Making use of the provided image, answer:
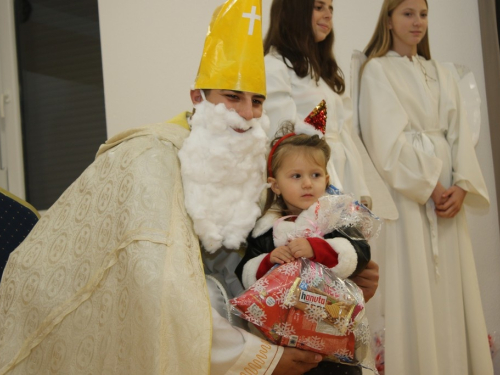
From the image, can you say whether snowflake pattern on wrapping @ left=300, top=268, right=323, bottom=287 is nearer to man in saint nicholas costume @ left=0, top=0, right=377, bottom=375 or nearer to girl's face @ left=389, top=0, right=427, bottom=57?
man in saint nicholas costume @ left=0, top=0, right=377, bottom=375

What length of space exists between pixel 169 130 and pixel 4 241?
0.87 m

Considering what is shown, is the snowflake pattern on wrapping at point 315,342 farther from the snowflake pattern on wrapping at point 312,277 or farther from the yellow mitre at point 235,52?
the yellow mitre at point 235,52

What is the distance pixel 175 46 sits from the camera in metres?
4.18

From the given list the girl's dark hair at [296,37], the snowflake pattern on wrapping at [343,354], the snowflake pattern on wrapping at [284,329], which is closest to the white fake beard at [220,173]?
the snowflake pattern on wrapping at [284,329]

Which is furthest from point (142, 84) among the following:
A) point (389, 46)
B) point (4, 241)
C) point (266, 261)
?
point (266, 261)

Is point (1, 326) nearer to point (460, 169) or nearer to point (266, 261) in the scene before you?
point (266, 261)

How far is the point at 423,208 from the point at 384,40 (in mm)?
948

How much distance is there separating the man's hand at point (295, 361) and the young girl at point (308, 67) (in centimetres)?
114

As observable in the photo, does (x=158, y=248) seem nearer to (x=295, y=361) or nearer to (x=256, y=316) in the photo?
(x=256, y=316)

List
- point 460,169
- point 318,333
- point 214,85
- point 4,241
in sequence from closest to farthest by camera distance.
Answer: point 318,333 < point 214,85 < point 4,241 < point 460,169

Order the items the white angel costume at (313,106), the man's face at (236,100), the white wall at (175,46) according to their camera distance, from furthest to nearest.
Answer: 1. the white wall at (175,46)
2. the white angel costume at (313,106)
3. the man's face at (236,100)

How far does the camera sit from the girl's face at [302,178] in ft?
6.46

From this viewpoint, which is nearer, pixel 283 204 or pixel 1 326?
pixel 1 326

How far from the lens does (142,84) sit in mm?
4234
